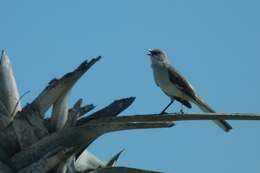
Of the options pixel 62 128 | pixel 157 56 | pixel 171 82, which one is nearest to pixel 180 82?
pixel 171 82

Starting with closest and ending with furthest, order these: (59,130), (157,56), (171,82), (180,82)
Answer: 1. (59,130)
2. (180,82)
3. (171,82)
4. (157,56)

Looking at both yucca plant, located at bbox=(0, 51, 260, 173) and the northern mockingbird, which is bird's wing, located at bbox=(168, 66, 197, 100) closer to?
the northern mockingbird

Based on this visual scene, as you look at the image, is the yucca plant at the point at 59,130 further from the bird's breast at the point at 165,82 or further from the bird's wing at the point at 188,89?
the bird's breast at the point at 165,82

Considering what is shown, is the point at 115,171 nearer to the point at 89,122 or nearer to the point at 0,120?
the point at 89,122

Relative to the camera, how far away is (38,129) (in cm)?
476

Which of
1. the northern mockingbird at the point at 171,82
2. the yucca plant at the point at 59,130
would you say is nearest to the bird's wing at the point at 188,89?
the northern mockingbird at the point at 171,82

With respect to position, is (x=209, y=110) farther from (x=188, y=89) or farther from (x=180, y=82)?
(x=180, y=82)

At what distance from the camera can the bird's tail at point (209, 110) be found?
6267 mm

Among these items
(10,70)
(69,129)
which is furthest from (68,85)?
(10,70)

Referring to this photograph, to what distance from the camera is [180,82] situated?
788cm

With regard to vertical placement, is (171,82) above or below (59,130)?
above

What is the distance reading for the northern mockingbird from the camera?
7.54 metres

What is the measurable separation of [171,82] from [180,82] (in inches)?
8.6

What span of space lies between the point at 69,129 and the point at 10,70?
1210 mm
